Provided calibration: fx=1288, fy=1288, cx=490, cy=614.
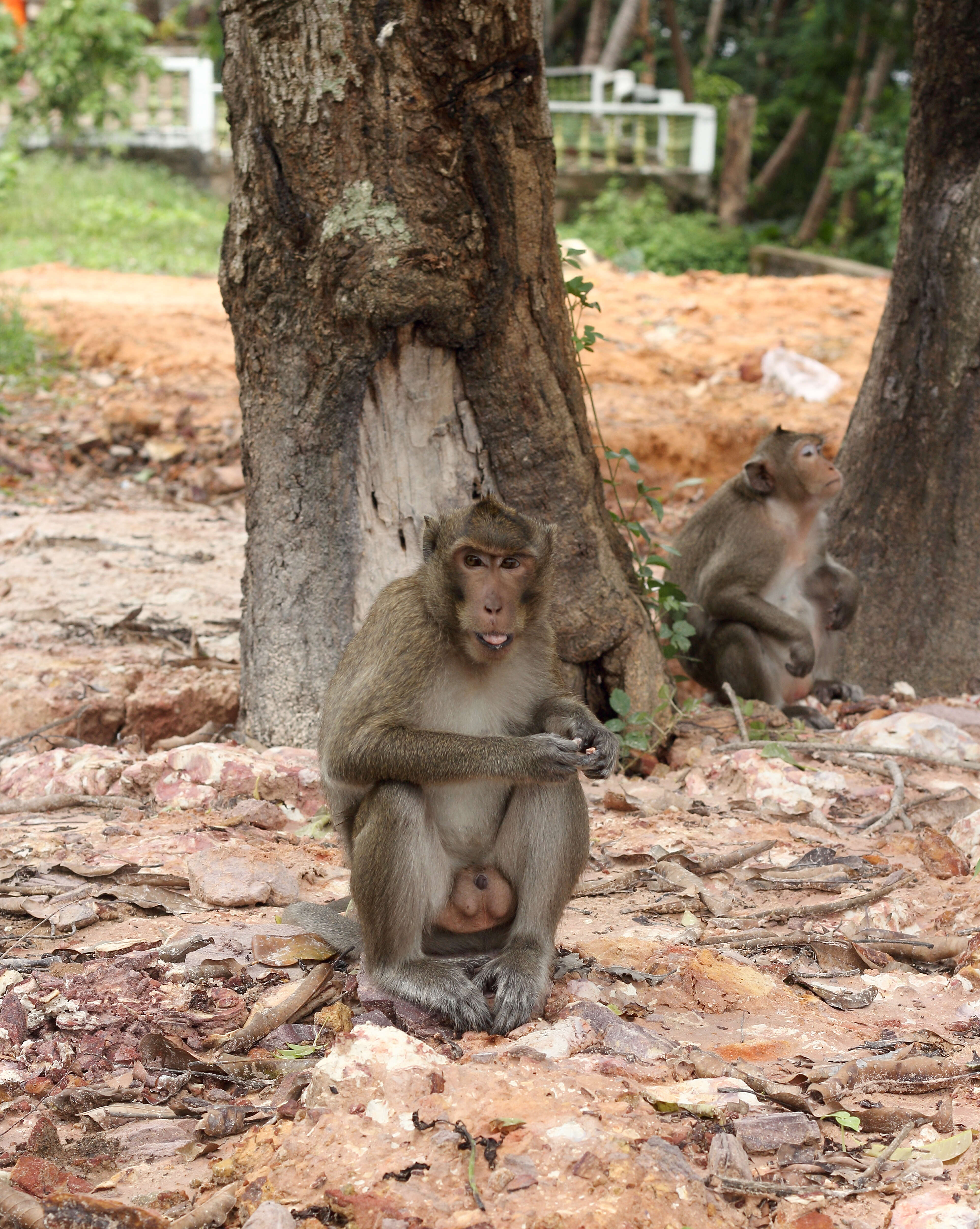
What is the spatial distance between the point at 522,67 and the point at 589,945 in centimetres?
293

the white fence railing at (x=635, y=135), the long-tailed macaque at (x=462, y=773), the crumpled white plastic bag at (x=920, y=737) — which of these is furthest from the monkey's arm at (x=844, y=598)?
the white fence railing at (x=635, y=135)

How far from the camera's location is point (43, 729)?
5.36 m

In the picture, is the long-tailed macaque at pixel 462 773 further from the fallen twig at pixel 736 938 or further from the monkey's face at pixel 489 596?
the fallen twig at pixel 736 938

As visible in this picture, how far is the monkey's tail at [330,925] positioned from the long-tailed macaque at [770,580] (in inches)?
139

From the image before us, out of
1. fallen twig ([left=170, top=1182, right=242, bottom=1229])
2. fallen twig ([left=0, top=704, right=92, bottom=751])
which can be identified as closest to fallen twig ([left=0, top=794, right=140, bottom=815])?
fallen twig ([left=0, top=704, right=92, bottom=751])

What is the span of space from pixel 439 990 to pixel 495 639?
2.99 feet

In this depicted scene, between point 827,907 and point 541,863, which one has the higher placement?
point 541,863

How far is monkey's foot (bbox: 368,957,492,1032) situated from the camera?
328 centimetres

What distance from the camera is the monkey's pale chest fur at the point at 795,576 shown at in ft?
22.9

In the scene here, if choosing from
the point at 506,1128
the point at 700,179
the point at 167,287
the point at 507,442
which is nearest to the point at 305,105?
the point at 507,442

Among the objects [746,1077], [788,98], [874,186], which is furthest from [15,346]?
[788,98]

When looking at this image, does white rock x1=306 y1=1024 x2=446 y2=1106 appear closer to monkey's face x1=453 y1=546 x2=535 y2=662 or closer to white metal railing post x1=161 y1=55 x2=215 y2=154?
monkey's face x1=453 y1=546 x2=535 y2=662

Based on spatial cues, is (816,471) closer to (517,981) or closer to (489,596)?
(489,596)

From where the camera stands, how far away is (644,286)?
1492 centimetres
